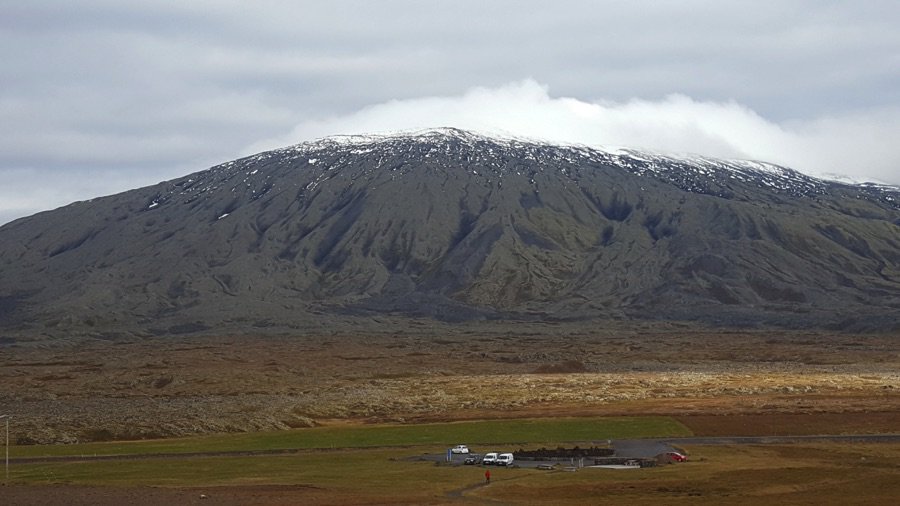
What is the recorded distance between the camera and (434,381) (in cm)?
12175

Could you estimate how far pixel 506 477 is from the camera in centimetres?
5656

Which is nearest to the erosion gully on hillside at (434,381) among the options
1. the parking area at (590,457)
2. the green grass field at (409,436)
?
the green grass field at (409,436)

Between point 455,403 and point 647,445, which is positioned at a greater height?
point 455,403

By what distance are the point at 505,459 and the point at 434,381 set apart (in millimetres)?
60930

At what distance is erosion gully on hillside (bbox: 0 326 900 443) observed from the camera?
84.6m

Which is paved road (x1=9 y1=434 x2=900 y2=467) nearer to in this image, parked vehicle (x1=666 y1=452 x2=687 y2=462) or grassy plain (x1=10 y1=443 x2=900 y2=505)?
grassy plain (x1=10 y1=443 x2=900 y2=505)

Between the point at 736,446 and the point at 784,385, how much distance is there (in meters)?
40.6

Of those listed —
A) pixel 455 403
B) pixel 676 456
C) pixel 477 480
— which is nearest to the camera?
pixel 477 480

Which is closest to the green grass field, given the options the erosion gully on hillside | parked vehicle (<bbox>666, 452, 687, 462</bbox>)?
the erosion gully on hillside

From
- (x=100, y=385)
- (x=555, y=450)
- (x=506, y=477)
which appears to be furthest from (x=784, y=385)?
(x=100, y=385)

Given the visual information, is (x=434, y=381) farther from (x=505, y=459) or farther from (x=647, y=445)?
(x=505, y=459)

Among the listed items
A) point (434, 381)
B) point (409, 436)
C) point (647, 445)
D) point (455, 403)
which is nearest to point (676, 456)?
point (647, 445)

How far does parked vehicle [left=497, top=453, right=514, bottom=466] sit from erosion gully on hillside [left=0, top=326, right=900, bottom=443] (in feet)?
60.7

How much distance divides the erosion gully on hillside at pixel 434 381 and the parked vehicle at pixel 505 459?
18505mm
